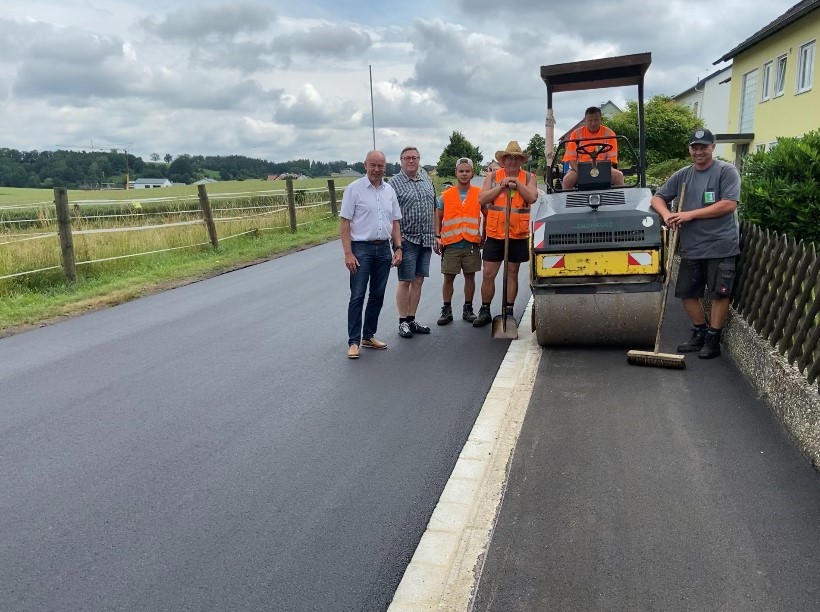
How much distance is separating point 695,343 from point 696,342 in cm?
1

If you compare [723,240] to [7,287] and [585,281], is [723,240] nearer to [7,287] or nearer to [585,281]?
[585,281]

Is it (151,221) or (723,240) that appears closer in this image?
(723,240)

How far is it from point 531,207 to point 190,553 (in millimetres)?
4779

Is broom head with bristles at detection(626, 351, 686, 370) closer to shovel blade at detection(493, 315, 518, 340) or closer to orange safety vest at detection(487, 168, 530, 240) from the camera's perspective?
shovel blade at detection(493, 315, 518, 340)

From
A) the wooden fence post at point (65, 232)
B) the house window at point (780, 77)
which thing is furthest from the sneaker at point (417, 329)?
the house window at point (780, 77)

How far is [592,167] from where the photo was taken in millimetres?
6875

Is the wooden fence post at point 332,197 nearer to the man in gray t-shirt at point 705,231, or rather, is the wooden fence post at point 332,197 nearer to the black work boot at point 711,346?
the man in gray t-shirt at point 705,231

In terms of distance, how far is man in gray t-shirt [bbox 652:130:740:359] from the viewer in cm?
572

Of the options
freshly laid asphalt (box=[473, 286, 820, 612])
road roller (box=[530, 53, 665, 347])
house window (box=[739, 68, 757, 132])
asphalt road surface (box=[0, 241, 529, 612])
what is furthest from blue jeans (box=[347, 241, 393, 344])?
house window (box=[739, 68, 757, 132])

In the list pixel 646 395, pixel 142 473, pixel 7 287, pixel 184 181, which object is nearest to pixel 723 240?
pixel 646 395

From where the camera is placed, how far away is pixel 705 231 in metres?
5.87

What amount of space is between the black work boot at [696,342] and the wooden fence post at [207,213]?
443 inches

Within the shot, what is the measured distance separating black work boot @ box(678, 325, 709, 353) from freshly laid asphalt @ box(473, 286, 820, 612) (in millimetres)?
935

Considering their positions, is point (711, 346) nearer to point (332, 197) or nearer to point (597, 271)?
point (597, 271)
